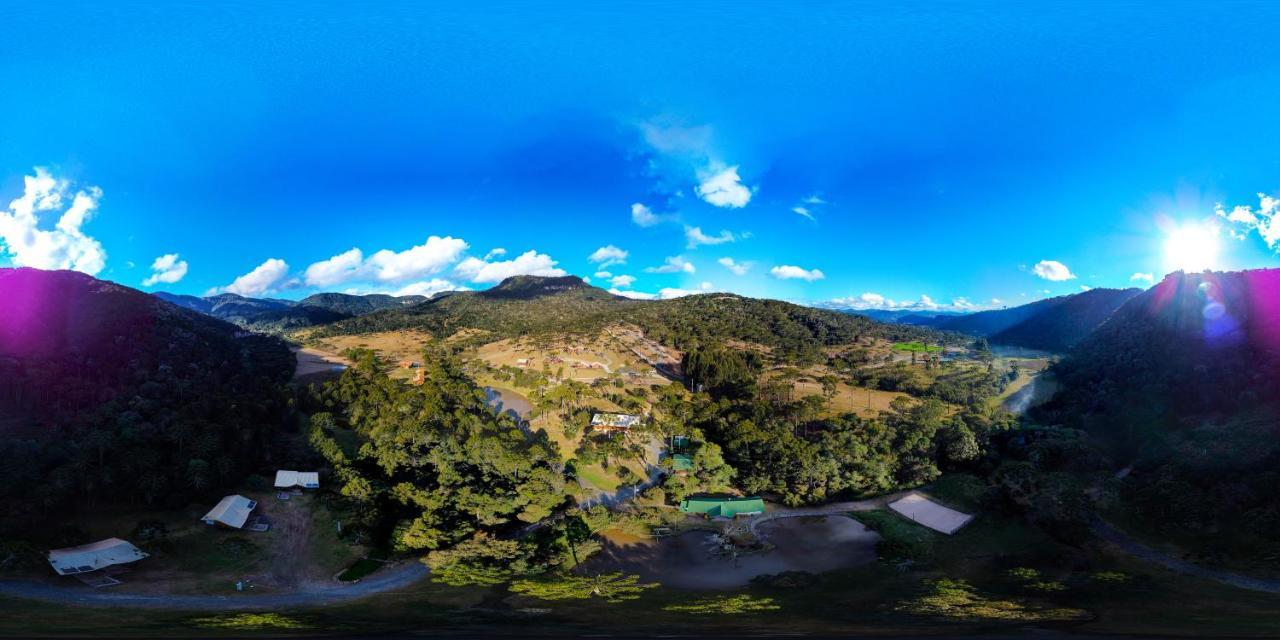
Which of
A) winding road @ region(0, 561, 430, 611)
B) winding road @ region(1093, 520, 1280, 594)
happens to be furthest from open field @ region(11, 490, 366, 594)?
winding road @ region(1093, 520, 1280, 594)

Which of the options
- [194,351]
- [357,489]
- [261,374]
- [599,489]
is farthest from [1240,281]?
[194,351]

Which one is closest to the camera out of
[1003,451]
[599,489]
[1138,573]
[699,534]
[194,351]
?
[1138,573]

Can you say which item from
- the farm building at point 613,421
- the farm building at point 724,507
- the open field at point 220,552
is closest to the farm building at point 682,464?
the farm building at point 724,507

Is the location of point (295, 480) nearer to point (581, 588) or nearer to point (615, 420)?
point (581, 588)

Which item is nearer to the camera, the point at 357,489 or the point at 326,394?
the point at 357,489

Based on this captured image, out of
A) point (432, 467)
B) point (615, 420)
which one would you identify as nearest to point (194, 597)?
point (432, 467)

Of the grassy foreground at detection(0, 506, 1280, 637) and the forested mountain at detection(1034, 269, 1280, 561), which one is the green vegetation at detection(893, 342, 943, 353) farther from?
the grassy foreground at detection(0, 506, 1280, 637)

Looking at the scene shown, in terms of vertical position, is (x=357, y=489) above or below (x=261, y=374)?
below

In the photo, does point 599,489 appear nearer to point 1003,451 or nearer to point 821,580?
point 821,580
